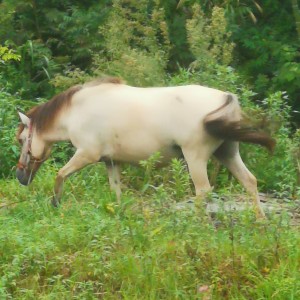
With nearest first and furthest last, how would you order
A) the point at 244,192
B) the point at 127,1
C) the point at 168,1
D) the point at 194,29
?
the point at 244,192
the point at 194,29
the point at 127,1
the point at 168,1

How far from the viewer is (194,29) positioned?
11.4 meters

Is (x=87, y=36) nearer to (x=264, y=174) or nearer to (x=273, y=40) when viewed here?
(x=273, y=40)

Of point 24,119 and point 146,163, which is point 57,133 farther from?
point 146,163

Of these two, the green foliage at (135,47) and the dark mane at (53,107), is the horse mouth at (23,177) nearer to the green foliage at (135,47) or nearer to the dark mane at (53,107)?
the dark mane at (53,107)

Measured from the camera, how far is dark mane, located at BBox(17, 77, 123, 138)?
9977 mm

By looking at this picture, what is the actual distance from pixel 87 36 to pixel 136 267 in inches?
313

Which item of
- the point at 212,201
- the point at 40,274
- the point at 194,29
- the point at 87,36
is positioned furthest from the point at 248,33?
the point at 40,274

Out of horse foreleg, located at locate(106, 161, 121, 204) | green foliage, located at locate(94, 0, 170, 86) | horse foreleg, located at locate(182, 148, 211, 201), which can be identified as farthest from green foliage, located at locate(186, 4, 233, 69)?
horse foreleg, located at locate(182, 148, 211, 201)

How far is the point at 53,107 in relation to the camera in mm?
10086

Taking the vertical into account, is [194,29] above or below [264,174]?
above

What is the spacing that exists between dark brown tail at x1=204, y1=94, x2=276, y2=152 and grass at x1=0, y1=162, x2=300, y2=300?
0.68 m

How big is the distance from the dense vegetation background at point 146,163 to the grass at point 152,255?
0.01 meters

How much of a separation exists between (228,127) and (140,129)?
2.75 feet

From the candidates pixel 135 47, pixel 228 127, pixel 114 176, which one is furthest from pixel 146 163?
pixel 135 47
